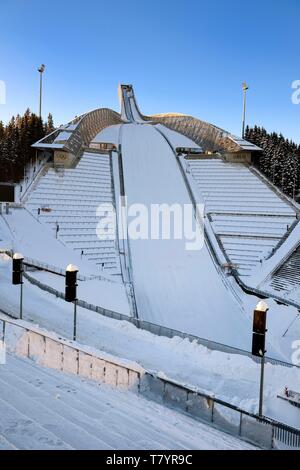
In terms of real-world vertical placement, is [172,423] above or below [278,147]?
below

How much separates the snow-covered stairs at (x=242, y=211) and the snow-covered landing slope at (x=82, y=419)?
21276mm

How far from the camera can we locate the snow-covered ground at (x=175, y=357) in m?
11.4

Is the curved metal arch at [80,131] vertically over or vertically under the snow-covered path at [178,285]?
over

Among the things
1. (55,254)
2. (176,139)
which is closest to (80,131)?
(176,139)

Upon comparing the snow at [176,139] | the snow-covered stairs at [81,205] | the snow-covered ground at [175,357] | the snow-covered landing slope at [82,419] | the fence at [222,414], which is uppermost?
the snow at [176,139]

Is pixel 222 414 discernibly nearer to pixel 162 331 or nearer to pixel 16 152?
pixel 162 331

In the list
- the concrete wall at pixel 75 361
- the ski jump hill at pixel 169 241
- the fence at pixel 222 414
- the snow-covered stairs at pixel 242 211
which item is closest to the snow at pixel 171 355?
the fence at pixel 222 414

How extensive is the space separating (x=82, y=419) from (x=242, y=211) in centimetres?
3091

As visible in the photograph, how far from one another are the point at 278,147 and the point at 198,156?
47.8ft

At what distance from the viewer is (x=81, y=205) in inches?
1400

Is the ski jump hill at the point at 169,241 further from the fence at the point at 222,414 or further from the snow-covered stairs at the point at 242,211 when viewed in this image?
the fence at the point at 222,414

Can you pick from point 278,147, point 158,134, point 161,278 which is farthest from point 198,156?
point 161,278

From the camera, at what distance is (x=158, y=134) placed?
183ft

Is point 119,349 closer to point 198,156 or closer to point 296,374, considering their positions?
point 296,374
